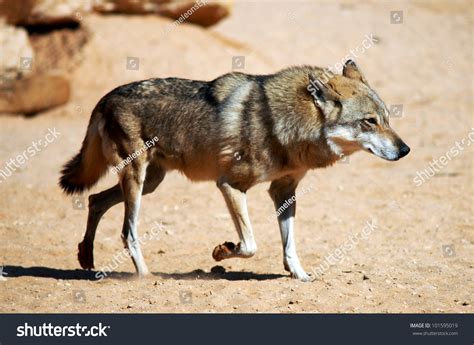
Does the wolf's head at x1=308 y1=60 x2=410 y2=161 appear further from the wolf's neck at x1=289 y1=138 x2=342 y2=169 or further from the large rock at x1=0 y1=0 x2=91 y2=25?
the large rock at x1=0 y1=0 x2=91 y2=25

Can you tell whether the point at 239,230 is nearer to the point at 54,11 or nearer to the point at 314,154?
the point at 314,154

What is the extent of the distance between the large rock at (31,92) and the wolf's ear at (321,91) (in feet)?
32.4

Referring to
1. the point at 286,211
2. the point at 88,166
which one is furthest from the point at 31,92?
the point at 286,211

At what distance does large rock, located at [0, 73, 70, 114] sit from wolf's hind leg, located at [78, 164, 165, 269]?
8.20 meters

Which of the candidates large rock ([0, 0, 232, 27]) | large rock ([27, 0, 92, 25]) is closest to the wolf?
large rock ([0, 0, 232, 27])

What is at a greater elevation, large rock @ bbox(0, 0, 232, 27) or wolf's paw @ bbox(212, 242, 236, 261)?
wolf's paw @ bbox(212, 242, 236, 261)

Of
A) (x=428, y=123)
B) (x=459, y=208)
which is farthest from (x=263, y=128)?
(x=428, y=123)

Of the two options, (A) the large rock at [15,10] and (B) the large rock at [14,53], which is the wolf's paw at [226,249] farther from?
(A) the large rock at [15,10]

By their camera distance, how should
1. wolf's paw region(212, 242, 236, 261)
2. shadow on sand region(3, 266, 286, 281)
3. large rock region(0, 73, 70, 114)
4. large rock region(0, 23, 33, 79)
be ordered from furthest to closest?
large rock region(0, 73, 70, 114) < large rock region(0, 23, 33, 79) < shadow on sand region(3, 266, 286, 281) < wolf's paw region(212, 242, 236, 261)

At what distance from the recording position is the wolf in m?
8.00

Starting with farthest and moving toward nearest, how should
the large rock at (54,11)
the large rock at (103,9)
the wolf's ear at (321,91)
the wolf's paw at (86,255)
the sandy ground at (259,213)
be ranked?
the large rock at (54,11), the large rock at (103,9), the wolf's paw at (86,255), the wolf's ear at (321,91), the sandy ground at (259,213)

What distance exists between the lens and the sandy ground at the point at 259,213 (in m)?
7.70

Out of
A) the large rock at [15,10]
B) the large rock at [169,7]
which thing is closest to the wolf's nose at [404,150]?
the large rock at [169,7]
